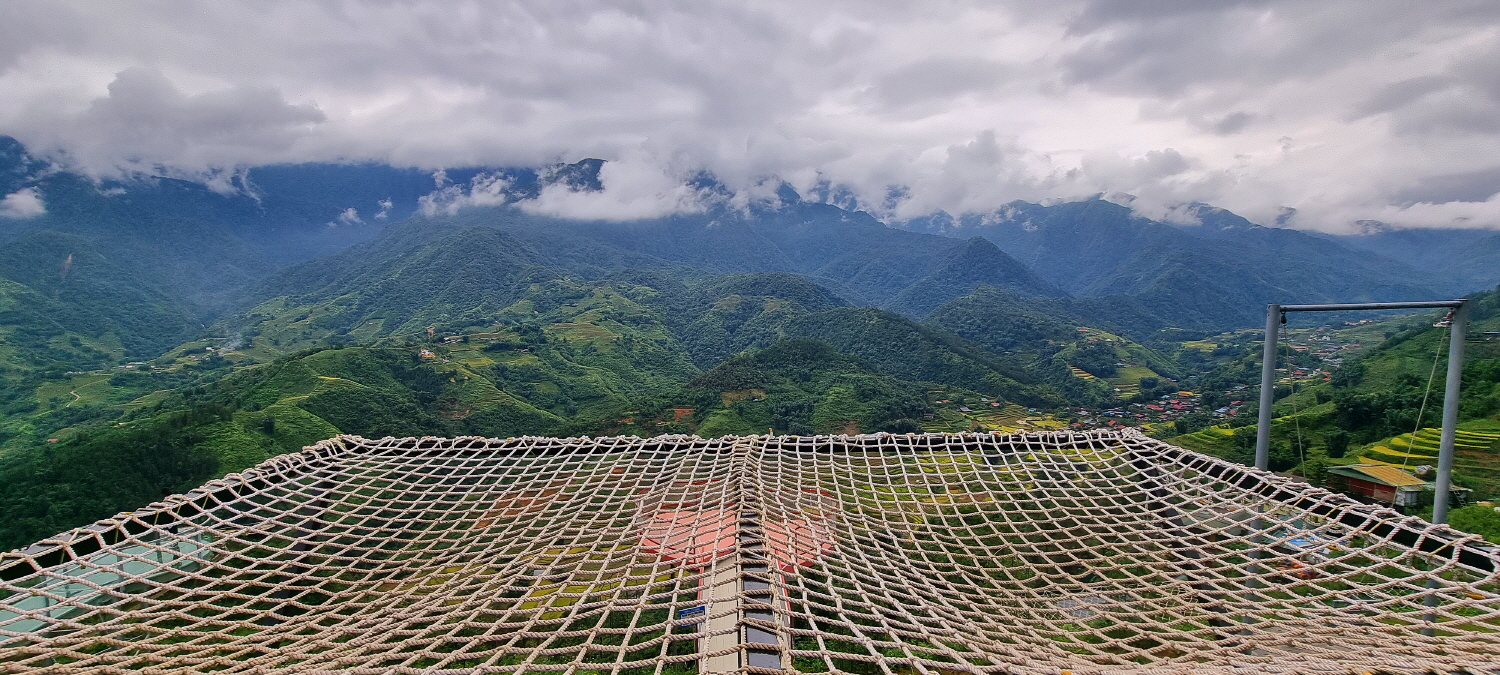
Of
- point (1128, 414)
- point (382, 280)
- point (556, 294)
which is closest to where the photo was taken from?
point (1128, 414)

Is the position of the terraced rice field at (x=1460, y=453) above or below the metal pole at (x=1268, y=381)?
below

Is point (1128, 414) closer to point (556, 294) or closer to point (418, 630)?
point (418, 630)

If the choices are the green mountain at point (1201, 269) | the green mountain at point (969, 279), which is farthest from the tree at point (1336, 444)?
the green mountain at point (969, 279)

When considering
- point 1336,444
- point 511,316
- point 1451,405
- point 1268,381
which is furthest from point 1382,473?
point 511,316

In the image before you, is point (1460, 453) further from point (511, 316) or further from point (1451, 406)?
point (511, 316)

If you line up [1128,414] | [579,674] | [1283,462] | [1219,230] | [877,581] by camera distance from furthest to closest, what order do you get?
[1219,230] < [1128,414] < [1283,462] < [877,581] < [579,674]

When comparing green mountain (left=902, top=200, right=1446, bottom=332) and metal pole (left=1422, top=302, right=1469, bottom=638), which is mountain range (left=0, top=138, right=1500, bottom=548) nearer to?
green mountain (left=902, top=200, right=1446, bottom=332)

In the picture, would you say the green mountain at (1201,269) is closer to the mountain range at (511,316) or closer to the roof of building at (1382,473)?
the mountain range at (511,316)

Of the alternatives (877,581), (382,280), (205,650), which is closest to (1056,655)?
(877,581)

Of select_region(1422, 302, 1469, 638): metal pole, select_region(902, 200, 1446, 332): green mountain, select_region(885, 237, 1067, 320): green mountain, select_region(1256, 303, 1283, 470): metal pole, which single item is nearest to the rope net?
select_region(1256, 303, 1283, 470): metal pole
